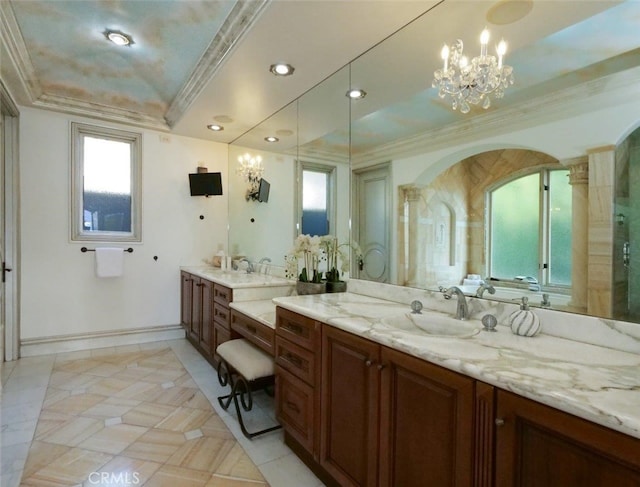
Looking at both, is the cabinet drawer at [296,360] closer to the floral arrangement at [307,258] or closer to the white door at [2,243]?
the floral arrangement at [307,258]

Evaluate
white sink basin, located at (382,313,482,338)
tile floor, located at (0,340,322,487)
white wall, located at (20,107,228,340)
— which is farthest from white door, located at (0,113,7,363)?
white sink basin, located at (382,313,482,338)

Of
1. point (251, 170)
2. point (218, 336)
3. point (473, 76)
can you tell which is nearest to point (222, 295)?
point (218, 336)

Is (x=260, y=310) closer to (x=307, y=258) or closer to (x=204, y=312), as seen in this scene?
(x=307, y=258)

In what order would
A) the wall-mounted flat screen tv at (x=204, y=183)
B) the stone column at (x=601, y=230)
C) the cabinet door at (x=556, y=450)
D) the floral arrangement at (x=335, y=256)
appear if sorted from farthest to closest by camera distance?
the wall-mounted flat screen tv at (x=204, y=183), the floral arrangement at (x=335, y=256), the stone column at (x=601, y=230), the cabinet door at (x=556, y=450)

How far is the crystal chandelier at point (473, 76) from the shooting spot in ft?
5.74

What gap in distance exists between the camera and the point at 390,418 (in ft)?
4.26

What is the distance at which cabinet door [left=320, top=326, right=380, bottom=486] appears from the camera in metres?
1.38

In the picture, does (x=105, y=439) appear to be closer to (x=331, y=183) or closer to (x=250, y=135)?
(x=331, y=183)

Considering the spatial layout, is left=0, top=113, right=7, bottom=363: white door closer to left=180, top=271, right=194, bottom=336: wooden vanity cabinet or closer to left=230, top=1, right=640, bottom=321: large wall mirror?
left=180, top=271, right=194, bottom=336: wooden vanity cabinet

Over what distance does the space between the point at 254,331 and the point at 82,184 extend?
2.82m

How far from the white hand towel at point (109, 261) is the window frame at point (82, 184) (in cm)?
20

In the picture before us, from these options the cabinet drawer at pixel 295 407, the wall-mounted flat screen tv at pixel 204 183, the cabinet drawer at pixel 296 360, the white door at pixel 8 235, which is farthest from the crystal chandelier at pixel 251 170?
the cabinet drawer at pixel 295 407

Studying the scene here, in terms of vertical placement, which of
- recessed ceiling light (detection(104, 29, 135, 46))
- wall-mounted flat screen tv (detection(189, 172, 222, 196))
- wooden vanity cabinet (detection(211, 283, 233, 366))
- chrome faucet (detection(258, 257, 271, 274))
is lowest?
wooden vanity cabinet (detection(211, 283, 233, 366))

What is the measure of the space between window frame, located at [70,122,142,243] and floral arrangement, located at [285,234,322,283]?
7.81 ft
